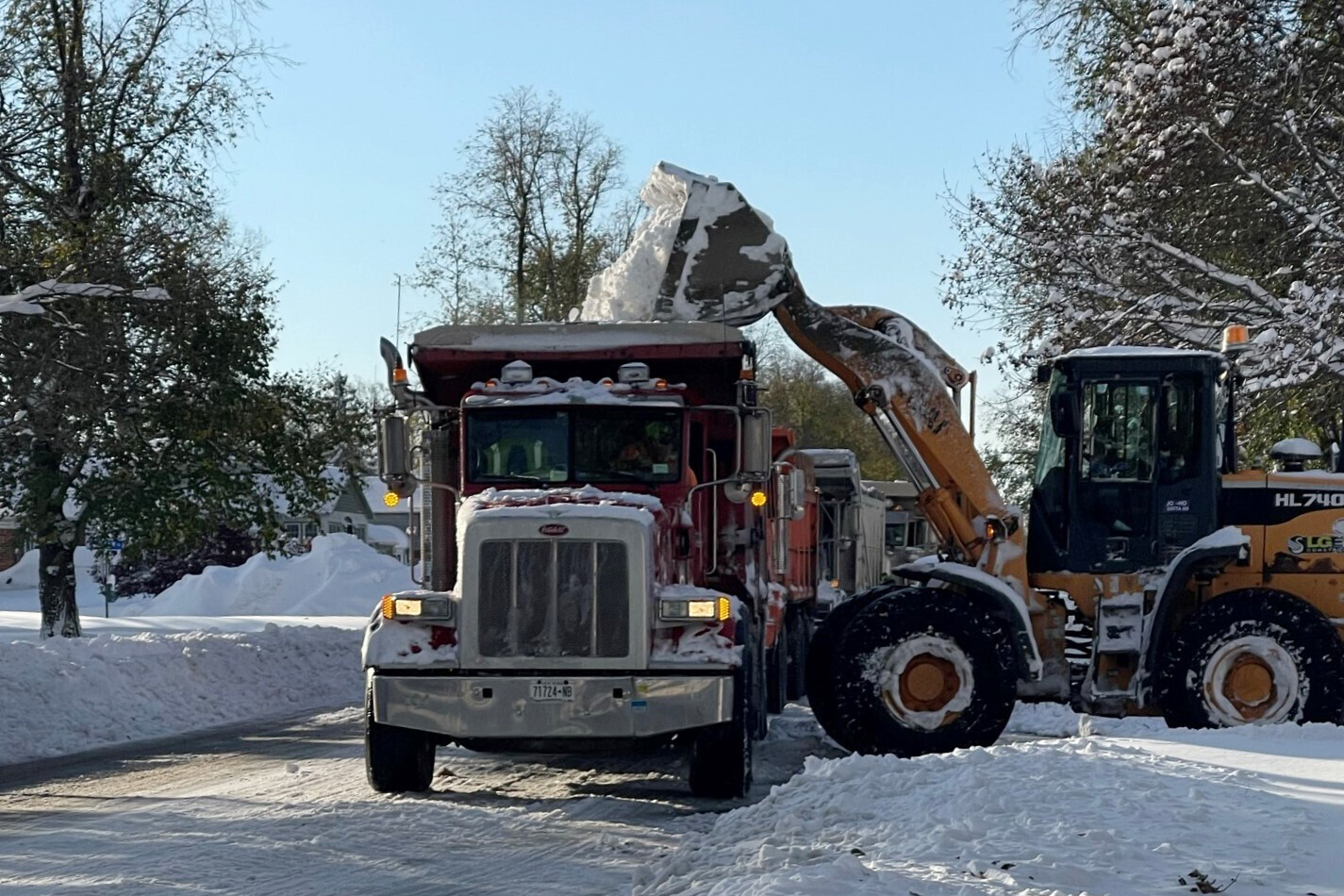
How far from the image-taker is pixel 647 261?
47.4ft

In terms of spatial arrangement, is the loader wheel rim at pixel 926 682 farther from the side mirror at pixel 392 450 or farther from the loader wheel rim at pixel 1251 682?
the side mirror at pixel 392 450

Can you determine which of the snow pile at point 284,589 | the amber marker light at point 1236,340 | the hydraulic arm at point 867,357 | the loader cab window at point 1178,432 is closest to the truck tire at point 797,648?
the hydraulic arm at point 867,357

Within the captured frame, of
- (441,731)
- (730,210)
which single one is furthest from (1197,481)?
(441,731)

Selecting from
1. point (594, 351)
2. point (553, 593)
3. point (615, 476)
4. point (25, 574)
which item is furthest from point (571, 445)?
point (25, 574)

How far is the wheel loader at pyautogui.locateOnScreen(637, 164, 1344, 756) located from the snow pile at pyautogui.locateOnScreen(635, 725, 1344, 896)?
1.80 meters

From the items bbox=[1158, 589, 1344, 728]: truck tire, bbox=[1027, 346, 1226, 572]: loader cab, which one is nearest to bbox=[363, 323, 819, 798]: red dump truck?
bbox=[1027, 346, 1226, 572]: loader cab

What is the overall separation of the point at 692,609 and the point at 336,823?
8.30ft

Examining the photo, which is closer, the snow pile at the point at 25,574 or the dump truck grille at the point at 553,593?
the dump truck grille at the point at 553,593

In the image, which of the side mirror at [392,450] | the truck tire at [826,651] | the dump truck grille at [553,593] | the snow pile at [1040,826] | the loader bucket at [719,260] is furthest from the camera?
the loader bucket at [719,260]

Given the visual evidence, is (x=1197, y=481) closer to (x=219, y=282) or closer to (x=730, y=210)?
(x=730, y=210)

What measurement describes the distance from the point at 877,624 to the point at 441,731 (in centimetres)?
395

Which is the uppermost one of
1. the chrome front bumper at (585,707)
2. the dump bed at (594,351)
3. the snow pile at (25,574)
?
the dump bed at (594,351)

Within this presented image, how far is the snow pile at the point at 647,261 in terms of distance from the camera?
47.1 feet

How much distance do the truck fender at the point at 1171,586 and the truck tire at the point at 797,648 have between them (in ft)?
16.2
